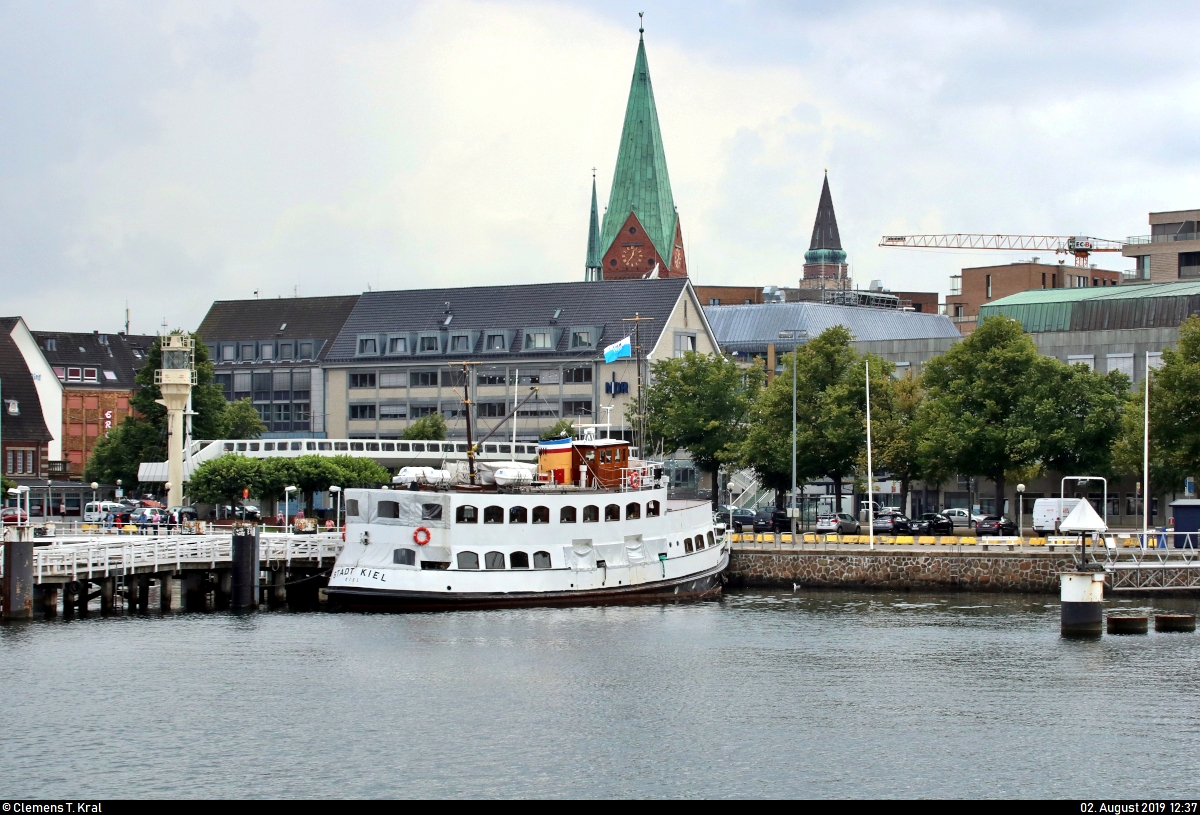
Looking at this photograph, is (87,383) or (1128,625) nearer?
(1128,625)

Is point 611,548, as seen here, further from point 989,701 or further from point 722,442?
point 722,442

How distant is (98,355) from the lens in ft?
543

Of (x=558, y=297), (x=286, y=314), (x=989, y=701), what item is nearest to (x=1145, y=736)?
(x=989, y=701)

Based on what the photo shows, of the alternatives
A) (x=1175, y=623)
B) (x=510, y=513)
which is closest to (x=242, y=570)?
(x=510, y=513)

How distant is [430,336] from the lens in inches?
5650

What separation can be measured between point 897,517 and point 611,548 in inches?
1213

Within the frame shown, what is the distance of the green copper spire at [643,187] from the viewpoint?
183 metres

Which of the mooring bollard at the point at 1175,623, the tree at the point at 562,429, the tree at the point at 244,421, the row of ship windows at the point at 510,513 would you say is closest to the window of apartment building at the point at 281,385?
the tree at the point at 244,421

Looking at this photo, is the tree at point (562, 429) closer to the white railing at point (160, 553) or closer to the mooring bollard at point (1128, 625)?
the white railing at point (160, 553)

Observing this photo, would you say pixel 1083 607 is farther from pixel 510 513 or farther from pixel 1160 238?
pixel 1160 238

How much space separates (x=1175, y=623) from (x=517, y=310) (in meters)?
83.4

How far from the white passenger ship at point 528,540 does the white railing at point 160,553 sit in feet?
23.5

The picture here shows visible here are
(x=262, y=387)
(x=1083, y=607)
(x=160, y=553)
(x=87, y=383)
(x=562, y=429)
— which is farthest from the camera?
(x=87, y=383)

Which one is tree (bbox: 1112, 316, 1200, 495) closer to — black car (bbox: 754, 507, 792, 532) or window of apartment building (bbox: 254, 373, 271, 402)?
black car (bbox: 754, 507, 792, 532)
